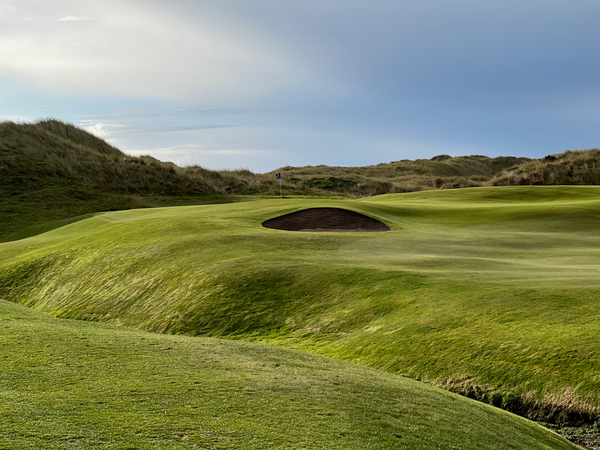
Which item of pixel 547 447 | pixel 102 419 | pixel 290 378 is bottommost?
pixel 547 447

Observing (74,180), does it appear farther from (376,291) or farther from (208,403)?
(208,403)

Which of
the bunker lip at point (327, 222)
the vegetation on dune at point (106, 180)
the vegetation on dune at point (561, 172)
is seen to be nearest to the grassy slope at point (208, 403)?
the bunker lip at point (327, 222)

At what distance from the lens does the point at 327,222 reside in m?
30.5

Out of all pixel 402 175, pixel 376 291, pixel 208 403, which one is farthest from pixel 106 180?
pixel 402 175

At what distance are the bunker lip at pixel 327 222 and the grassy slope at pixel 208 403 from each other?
19108mm

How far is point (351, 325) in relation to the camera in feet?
49.1

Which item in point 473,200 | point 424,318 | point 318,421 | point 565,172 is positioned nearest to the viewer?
point 318,421

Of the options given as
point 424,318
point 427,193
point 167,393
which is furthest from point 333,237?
point 427,193

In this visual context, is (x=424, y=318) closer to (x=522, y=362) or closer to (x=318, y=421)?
(x=522, y=362)

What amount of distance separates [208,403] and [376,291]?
10.3 meters

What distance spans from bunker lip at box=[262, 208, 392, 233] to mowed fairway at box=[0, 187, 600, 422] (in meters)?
0.98

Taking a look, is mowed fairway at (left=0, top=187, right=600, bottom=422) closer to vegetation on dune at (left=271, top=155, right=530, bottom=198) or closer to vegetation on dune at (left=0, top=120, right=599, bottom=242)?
vegetation on dune at (left=0, top=120, right=599, bottom=242)

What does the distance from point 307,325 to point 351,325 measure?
4.52 feet

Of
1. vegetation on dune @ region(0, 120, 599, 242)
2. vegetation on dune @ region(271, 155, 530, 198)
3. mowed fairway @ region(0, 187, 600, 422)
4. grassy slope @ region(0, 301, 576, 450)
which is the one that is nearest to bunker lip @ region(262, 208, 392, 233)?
mowed fairway @ region(0, 187, 600, 422)
